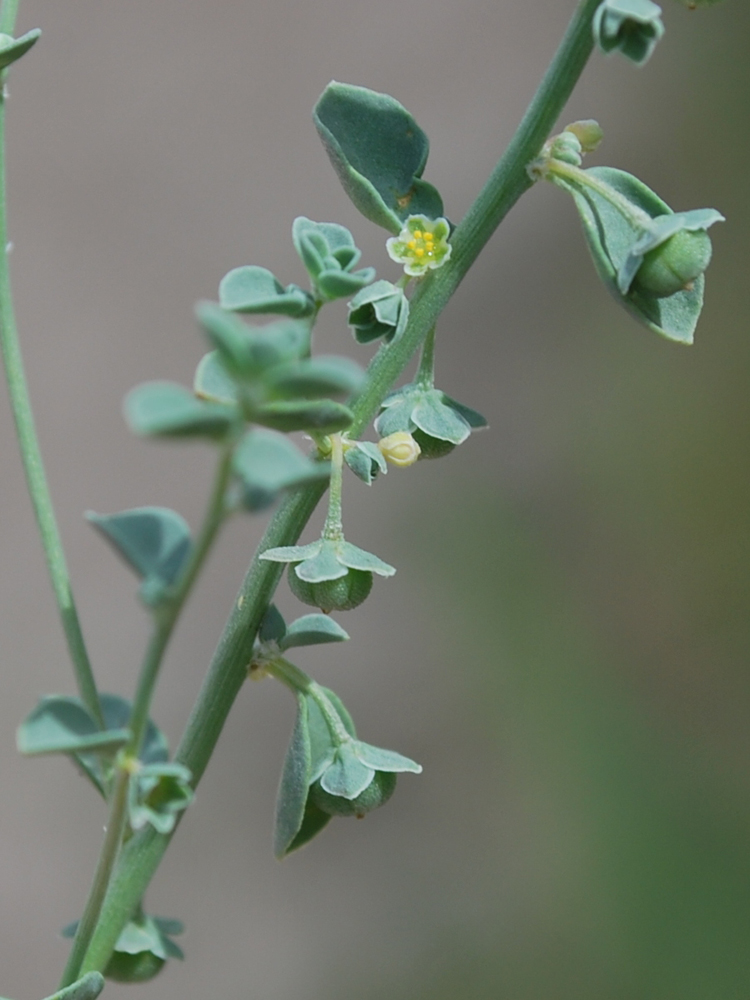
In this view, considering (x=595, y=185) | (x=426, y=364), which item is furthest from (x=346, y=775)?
(x=595, y=185)

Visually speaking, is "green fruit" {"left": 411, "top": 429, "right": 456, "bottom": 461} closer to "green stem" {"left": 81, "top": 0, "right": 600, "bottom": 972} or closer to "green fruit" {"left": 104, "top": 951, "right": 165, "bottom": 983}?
"green stem" {"left": 81, "top": 0, "right": 600, "bottom": 972}

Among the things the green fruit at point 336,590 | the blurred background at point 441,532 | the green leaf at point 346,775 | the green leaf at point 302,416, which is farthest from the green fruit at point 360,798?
the blurred background at point 441,532

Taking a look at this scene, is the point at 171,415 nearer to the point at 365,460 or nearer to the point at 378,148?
the point at 365,460

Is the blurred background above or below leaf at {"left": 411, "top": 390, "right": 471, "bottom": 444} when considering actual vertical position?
below

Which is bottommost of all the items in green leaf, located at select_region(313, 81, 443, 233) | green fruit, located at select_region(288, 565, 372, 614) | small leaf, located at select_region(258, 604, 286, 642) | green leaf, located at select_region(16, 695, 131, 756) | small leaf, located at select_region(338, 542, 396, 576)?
small leaf, located at select_region(258, 604, 286, 642)

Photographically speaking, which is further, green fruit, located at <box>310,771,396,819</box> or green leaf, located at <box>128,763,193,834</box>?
green fruit, located at <box>310,771,396,819</box>

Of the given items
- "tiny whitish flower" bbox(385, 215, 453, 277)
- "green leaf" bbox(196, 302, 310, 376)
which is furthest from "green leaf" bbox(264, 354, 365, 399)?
Answer: "tiny whitish flower" bbox(385, 215, 453, 277)
